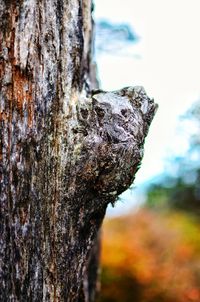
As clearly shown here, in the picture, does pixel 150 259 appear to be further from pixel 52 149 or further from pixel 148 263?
pixel 52 149

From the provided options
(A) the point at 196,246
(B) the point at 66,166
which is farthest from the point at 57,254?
(A) the point at 196,246

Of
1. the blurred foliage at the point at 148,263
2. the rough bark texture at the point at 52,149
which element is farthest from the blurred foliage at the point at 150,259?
the rough bark texture at the point at 52,149

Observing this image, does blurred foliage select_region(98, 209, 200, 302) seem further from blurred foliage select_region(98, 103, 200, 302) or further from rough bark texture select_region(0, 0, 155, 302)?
rough bark texture select_region(0, 0, 155, 302)

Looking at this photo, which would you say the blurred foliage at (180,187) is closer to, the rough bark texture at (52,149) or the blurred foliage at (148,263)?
the blurred foliage at (148,263)

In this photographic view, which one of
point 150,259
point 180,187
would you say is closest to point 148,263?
point 150,259

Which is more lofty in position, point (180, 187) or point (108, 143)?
point (180, 187)

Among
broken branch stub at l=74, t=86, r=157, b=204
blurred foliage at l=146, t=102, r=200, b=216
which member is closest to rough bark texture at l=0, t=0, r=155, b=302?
broken branch stub at l=74, t=86, r=157, b=204
